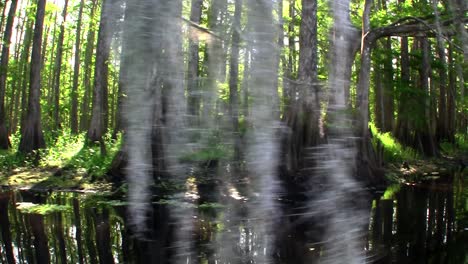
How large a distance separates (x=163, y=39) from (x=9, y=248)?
5.63 meters

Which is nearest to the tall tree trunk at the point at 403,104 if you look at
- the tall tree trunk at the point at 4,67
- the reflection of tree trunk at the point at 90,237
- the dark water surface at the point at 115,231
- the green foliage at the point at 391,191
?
the green foliage at the point at 391,191

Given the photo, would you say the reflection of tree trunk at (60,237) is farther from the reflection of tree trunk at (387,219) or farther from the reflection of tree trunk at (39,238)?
the reflection of tree trunk at (387,219)

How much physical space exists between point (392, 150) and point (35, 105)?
1171 centimetres

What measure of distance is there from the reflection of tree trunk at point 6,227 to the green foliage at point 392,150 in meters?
9.90

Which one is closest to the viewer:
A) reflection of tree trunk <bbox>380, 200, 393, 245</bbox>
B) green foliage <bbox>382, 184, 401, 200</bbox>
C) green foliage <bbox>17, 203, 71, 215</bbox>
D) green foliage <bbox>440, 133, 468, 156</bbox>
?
reflection of tree trunk <bbox>380, 200, 393, 245</bbox>

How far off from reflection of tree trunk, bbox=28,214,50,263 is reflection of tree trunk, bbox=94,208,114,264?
1.99ft

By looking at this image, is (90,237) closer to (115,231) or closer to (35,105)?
(115,231)

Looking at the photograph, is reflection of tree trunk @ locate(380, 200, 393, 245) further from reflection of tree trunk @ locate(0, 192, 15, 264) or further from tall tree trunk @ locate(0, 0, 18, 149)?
tall tree trunk @ locate(0, 0, 18, 149)

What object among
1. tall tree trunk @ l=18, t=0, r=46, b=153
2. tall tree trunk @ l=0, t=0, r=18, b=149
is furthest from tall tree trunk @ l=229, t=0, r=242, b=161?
tall tree trunk @ l=0, t=0, r=18, b=149

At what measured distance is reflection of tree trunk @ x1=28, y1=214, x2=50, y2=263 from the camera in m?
5.29

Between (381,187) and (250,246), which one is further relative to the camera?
(381,187)

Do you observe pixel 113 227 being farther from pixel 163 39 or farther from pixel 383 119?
pixel 383 119

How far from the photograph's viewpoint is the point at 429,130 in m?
17.7

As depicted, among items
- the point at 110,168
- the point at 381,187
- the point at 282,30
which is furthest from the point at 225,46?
the point at 381,187
